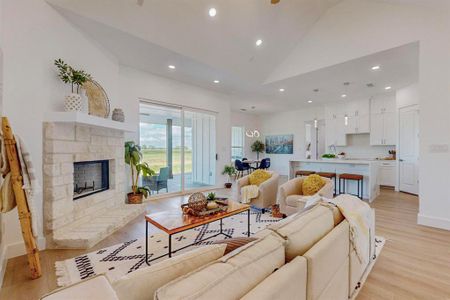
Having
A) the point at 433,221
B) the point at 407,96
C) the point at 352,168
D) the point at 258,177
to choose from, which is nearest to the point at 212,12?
the point at 258,177

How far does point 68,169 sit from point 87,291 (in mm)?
2986

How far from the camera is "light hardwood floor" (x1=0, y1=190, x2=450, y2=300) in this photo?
1.92 metres

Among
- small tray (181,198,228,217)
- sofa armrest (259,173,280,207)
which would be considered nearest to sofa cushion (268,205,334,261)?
small tray (181,198,228,217)

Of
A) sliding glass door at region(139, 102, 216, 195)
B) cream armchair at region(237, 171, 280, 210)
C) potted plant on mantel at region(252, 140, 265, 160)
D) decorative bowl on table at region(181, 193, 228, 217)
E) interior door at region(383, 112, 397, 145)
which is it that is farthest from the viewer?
potted plant on mantel at region(252, 140, 265, 160)

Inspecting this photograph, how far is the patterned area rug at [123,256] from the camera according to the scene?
2.18m

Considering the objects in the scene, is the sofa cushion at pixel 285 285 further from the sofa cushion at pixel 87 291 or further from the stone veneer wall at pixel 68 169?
the stone veneer wall at pixel 68 169

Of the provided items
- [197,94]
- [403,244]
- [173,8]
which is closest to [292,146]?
[197,94]

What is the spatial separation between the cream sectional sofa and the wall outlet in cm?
314

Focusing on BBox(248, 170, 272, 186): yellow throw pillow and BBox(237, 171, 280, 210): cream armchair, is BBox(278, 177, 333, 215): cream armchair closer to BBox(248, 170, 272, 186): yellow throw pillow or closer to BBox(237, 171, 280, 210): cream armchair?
BBox(237, 171, 280, 210): cream armchair

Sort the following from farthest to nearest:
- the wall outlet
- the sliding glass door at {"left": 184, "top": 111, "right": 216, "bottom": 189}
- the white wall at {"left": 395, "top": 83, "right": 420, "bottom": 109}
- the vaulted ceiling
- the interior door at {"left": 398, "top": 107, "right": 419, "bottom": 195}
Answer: the sliding glass door at {"left": 184, "top": 111, "right": 216, "bottom": 189}
the interior door at {"left": 398, "top": 107, "right": 419, "bottom": 195}
the white wall at {"left": 395, "top": 83, "right": 420, "bottom": 109}
the wall outlet
the vaulted ceiling

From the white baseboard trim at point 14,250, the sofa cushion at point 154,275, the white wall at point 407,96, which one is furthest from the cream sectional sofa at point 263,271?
the white wall at point 407,96

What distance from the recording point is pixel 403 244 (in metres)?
2.85

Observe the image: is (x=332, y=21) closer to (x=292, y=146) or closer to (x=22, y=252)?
(x=292, y=146)

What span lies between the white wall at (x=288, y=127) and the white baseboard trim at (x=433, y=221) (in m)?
5.73
